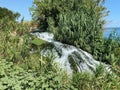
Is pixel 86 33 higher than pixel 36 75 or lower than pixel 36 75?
higher

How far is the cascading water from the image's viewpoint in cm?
929

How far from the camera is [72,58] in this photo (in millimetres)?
9914

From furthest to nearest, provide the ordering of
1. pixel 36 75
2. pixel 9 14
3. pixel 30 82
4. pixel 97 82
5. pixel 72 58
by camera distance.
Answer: pixel 9 14 → pixel 72 58 → pixel 97 82 → pixel 36 75 → pixel 30 82

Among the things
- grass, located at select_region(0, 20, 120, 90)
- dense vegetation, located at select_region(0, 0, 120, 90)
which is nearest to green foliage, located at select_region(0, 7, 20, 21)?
dense vegetation, located at select_region(0, 0, 120, 90)

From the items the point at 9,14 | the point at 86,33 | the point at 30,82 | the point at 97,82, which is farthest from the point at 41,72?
the point at 9,14

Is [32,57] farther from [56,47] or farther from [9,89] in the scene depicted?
[9,89]

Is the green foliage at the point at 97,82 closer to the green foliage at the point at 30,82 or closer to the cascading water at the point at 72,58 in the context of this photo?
the green foliage at the point at 30,82

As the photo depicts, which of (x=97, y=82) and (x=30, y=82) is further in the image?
(x=97, y=82)

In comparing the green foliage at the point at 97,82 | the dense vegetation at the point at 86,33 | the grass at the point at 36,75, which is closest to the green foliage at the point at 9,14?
the dense vegetation at the point at 86,33

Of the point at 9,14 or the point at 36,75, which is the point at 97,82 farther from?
the point at 9,14

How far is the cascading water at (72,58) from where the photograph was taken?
366 inches

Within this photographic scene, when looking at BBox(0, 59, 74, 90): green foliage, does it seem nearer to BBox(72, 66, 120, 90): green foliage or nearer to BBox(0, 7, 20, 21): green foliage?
BBox(72, 66, 120, 90): green foliage

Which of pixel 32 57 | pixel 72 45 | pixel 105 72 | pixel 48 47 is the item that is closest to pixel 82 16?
pixel 72 45

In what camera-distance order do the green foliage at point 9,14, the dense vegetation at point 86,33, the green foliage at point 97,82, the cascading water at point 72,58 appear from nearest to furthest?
the green foliage at point 97,82, the cascading water at point 72,58, the dense vegetation at point 86,33, the green foliage at point 9,14
